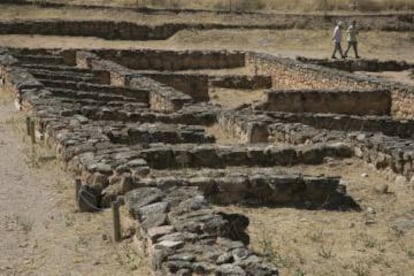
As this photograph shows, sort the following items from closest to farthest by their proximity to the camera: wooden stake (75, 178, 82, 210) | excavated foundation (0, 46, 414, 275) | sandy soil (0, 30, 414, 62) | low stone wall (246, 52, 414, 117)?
excavated foundation (0, 46, 414, 275) → wooden stake (75, 178, 82, 210) → low stone wall (246, 52, 414, 117) → sandy soil (0, 30, 414, 62)

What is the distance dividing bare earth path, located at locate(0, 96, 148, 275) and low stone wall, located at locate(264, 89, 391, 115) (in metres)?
9.41

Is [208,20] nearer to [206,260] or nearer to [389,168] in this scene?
[389,168]

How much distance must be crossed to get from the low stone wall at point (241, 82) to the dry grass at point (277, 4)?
17.8 meters

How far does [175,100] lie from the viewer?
59.8ft

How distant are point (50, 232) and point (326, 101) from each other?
1288cm

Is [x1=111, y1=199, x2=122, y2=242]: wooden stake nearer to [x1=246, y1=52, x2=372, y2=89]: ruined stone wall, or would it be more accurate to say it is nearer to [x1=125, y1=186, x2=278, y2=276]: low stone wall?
[x1=125, y1=186, x2=278, y2=276]: low stone wall

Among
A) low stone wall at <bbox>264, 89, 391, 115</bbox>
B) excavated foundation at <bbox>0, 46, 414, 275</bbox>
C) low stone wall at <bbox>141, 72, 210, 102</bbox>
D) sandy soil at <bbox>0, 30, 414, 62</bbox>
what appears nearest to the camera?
excavated foundation at <bbox>0, 46, 414, 275</bbox>

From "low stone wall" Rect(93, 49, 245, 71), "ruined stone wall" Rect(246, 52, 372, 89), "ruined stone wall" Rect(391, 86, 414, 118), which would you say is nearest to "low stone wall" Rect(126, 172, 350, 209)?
A: "ruined stone wall" Rect(391, 86, 414, 118)

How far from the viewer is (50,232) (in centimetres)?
895

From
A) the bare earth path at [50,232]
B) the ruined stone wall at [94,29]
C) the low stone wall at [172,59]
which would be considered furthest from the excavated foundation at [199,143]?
the ruined stone wall at [94,29]

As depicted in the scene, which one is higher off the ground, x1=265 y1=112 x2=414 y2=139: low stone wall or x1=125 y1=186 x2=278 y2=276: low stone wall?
x1=125 y1=186 x2=278 y2=276: low stone wall

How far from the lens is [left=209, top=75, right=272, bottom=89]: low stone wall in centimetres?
2494

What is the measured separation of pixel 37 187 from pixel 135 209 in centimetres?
311

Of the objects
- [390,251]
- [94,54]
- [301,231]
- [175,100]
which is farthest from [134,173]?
[94,54]
